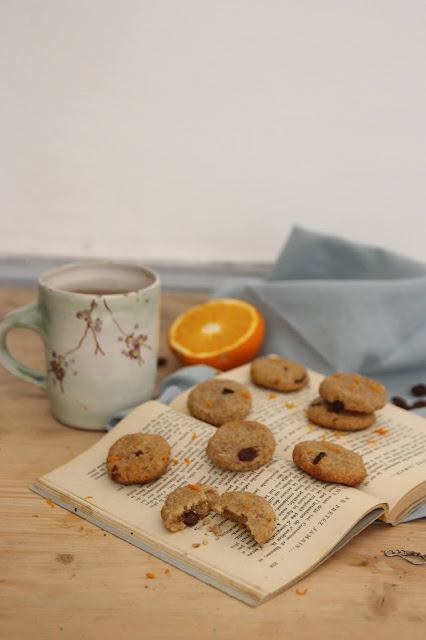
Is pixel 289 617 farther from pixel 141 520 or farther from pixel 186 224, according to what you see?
pixel 186 224

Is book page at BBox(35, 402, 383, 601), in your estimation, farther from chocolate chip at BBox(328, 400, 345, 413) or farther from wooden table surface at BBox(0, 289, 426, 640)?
chocolate chip at BBox(328, 400, 345, 413)

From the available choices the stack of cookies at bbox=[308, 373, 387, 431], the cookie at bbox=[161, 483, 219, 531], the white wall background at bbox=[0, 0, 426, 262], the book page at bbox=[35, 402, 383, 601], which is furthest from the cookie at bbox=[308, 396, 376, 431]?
the white wall background at bbox=[0, 0, 426, 262]

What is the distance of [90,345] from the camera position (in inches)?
33.2

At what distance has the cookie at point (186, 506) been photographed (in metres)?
0.66

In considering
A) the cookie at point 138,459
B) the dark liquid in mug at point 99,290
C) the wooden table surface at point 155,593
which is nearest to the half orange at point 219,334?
the dark liquid in mug at point 99,290

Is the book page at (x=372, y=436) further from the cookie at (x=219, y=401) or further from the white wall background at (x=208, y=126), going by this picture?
the white wall background at (x=208, y=126)

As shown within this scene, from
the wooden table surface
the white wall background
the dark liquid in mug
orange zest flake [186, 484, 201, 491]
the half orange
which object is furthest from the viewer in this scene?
the white wall background

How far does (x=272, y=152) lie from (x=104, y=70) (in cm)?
37

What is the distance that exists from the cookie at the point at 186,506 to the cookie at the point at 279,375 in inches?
10.3

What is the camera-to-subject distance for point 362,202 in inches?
56.4

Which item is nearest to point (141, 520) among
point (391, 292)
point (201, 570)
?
point (201, 570)

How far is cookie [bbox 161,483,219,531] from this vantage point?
66cm

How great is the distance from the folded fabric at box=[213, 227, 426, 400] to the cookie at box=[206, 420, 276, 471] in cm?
32

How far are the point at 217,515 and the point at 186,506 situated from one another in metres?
0.04
